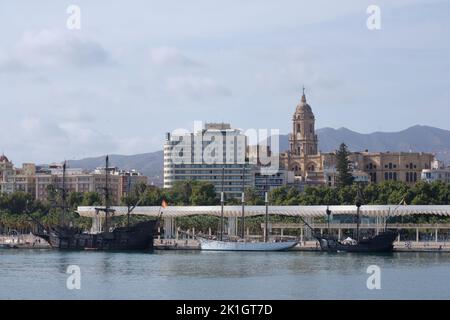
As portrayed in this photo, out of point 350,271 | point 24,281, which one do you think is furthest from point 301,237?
point 24,281

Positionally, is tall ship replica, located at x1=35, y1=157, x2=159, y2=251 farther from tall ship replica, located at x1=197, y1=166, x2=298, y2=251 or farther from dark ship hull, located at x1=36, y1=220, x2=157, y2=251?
tall ship replica, located at x1=197, y1=166, x2=298, y2=251

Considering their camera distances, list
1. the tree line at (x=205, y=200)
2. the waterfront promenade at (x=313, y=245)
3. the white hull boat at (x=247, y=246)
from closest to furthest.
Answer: the waterfront promenade at (x=313, y=245), the white hull boat at (x=247, y=246), the tree line at (x=205, y=200)

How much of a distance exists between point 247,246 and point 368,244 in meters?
11.4

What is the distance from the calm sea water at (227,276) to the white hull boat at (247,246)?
22.6ft

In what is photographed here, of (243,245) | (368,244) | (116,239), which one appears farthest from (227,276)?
(116,239)

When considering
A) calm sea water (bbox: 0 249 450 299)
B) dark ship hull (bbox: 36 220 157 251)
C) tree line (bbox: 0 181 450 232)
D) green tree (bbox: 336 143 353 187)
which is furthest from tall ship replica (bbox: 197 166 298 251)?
green tree (bbox: 336 143 353 187)

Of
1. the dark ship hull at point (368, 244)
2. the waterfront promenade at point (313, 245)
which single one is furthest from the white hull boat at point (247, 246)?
the dark ship hull at point (368, 244)

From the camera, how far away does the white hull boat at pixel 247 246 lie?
106938mm

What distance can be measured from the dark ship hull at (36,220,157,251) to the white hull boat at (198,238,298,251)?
5610 mm

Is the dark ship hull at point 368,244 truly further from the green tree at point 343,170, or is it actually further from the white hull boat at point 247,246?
the green tree at point 343,170

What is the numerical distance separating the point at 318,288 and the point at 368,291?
9.77ft

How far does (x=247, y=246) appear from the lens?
10806cm

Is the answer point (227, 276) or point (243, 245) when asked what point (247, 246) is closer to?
point (243, 245)
